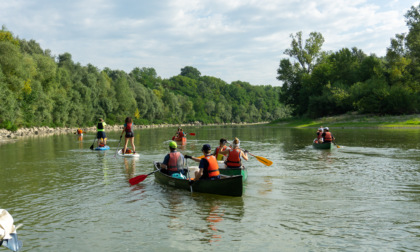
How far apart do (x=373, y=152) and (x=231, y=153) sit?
13447 millimetres

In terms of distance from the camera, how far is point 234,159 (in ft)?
48.1

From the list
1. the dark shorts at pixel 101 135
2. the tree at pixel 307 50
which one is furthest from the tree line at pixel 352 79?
the dark shorts at pixel 101 135

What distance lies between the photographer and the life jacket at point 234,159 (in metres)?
14.6

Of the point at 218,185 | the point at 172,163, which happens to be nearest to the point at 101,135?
the point at 172,163

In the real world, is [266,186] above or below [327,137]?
below

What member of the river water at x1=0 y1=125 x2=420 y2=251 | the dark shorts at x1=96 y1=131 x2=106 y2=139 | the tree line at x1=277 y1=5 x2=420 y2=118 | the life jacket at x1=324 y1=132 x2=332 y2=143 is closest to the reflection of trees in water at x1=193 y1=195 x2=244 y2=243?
the river water at x1=0 y1=125 x2=420 y2=251

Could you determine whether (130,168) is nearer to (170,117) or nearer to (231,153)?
(231,153)

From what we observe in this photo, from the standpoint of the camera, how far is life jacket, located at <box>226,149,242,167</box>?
14.6 m

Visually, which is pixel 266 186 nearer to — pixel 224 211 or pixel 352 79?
pixel 224 211

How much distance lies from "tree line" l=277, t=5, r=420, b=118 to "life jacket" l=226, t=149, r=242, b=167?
5965 cm

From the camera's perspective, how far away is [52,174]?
16.6 meters

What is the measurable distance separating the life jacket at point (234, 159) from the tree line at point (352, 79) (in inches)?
2349

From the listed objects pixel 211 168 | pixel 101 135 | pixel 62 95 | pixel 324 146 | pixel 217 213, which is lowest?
pixel 217 213

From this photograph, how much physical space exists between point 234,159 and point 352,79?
75.4m
